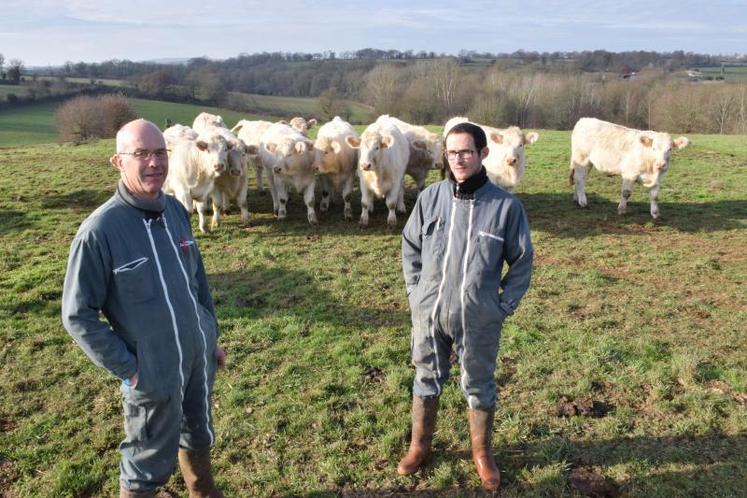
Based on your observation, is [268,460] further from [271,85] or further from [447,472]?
[271,85]

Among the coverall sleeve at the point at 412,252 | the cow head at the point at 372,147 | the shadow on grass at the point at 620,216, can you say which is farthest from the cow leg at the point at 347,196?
the coverall sleeve at the point at 412,252

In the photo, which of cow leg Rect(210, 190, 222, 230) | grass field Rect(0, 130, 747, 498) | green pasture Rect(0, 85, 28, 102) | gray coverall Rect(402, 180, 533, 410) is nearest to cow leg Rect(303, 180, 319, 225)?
grass field Rect(0, 130, 747, 498)

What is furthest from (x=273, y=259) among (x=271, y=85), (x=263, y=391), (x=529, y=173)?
(x=271, y=85)

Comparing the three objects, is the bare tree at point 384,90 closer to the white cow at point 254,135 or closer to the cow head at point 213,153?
the white cow at point 254,135

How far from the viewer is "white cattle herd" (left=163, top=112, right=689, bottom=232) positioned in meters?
10.4

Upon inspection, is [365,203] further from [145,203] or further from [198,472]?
[145,203]

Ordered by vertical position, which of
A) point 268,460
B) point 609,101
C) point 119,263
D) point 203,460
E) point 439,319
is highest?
point 609,101

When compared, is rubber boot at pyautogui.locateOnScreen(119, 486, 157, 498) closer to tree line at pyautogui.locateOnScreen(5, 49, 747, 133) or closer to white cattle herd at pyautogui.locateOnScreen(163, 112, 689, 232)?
white cattle herd at pyautogui.locateOnScreen(163, 112, 689, 232)

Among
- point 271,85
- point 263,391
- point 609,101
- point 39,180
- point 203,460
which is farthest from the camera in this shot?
point 271,85

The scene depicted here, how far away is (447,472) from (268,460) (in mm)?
1502

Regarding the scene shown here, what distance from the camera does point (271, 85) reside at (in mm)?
78438

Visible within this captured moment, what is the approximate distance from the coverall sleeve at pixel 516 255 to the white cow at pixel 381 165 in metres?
6.94

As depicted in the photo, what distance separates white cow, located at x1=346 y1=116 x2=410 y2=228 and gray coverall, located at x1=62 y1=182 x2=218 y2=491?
746cm

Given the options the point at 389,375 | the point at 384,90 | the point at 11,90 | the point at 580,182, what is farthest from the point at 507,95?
the point at 389,375
